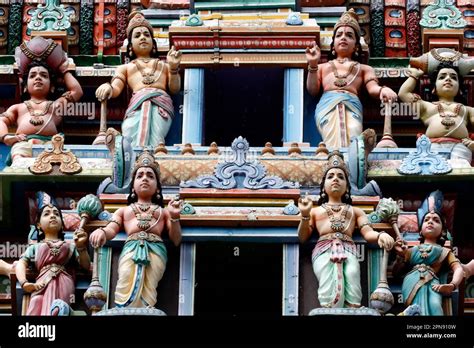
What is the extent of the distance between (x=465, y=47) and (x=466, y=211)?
906 cm

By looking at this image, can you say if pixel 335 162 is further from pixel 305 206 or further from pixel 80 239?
pixel 80 239

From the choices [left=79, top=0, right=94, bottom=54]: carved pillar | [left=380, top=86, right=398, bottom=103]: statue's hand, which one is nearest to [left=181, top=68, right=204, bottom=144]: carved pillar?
[left=380, top=86, right=398, bottom=103]: statue's hand

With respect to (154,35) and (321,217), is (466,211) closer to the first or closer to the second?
(321,217)

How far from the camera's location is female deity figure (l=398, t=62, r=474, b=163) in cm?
4959

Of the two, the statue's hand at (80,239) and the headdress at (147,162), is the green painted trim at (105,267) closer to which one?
the statue's hand at (80,239)

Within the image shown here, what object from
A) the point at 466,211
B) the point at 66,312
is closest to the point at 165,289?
the point at 66,312

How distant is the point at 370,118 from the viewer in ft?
171

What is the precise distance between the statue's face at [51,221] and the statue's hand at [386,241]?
204 inches

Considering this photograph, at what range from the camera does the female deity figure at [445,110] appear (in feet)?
163

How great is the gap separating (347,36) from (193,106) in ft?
9.94

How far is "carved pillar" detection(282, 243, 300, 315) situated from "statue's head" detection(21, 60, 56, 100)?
7.64m

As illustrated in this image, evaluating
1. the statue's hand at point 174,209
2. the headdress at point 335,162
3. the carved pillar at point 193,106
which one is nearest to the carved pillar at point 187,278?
the statue's hand at point 174,209

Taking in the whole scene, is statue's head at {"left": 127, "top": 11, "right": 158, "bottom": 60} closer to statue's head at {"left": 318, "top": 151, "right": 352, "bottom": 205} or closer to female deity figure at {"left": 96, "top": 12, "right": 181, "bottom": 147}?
female deity figure at {"left": 96, "top": 12, "right": 181, "bottom": 147}
